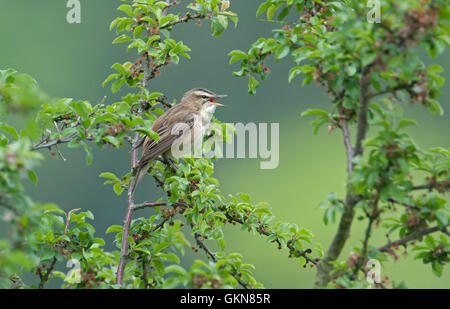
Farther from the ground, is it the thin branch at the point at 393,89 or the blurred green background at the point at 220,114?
the blurred green background at the point at 220,114

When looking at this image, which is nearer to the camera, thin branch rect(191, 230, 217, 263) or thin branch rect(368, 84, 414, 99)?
thin branch rect(368, 84, 414, 99)

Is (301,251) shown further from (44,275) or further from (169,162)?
(44,275)

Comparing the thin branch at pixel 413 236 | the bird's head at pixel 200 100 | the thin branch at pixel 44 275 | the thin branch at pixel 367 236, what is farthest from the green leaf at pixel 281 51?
the bird's head at pixel 200 100

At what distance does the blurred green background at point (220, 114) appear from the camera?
37.6 metres

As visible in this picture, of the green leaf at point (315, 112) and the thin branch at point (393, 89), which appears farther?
the green leaf at point (315, 112)

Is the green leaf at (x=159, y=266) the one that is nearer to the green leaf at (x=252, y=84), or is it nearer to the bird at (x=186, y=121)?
the green leaf at (x=252, y=84)

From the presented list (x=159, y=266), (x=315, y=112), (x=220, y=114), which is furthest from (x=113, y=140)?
(x=220, y=114)

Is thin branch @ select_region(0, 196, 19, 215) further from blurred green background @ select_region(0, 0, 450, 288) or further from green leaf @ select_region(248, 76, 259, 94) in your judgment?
blurred green background @ select_region(0, 0, 450, 288)

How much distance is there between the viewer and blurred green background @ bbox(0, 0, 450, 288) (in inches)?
1481

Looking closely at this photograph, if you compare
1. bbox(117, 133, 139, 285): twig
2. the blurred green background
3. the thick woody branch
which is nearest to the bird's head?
bbox(117, 133, 139, 285): twig

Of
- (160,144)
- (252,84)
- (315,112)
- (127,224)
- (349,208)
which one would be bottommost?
(349,208)

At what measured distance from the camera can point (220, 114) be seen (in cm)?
3878
